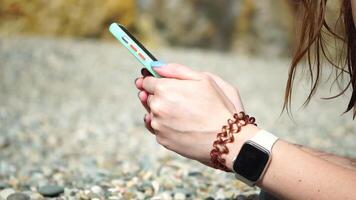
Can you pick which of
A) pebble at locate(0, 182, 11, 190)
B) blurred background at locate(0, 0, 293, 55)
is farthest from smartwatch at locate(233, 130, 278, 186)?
blurred background at locate(0, 0, 293, 55)

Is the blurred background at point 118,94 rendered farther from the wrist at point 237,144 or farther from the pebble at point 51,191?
the wrist at point 237,144

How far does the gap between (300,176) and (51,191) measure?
97 centimetres

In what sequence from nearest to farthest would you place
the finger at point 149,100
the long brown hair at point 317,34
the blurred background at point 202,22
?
the finger at point 149,100, the long brown hair at point 317,34, the blurred background at point 202,22

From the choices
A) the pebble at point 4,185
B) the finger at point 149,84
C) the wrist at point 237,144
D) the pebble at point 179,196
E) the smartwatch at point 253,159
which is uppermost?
the pebble at point 4,185

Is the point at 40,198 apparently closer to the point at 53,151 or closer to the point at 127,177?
the point at 127,177

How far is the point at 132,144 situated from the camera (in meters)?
3.83

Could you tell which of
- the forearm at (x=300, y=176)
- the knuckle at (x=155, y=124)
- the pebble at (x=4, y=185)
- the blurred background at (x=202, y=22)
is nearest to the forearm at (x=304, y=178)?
the forearm at (x=300, y=176)

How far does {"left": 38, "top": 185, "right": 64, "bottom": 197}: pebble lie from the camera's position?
1736 millimetres

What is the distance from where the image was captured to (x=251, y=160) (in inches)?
40.7

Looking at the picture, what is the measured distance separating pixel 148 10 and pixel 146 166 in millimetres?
8439

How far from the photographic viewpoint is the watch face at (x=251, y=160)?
103cm

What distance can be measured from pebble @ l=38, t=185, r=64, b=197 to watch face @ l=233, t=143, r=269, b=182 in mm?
875

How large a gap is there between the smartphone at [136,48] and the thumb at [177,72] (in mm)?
35

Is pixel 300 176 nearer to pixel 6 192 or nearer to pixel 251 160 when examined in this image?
pixel 251 160
